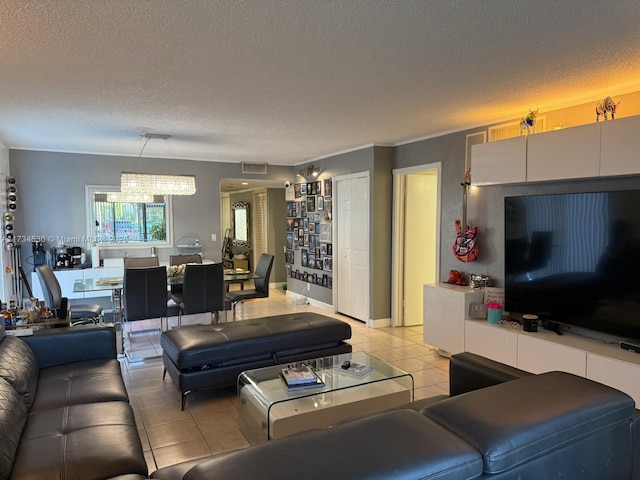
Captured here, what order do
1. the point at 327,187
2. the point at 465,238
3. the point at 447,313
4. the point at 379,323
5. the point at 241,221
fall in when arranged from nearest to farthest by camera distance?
the point at 447,313, the point at 465,238, the point at 379,323, the point at 327,187, the point at 241,221

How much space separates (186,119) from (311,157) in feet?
9.84

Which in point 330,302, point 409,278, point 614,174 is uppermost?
point 614,174

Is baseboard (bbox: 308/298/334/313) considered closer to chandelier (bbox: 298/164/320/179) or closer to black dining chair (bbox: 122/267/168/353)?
chandelier (bbox: 298/164/320/179)

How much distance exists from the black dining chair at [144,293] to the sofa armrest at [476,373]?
10.1 feet

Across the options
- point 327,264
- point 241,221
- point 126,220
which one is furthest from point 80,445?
point 241,221

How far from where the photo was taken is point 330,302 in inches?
263

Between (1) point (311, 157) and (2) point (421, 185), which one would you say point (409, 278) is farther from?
(1) point (311, 157)

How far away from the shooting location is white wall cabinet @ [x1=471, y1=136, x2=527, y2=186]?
3583 mm

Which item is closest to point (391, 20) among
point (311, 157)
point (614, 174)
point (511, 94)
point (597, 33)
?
point (597, 33)

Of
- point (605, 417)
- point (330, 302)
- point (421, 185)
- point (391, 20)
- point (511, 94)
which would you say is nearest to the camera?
point (605, 417)

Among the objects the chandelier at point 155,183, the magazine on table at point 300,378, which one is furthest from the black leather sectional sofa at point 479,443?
the chandelier at point 155,183

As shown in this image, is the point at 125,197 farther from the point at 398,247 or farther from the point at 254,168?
the point at 398,247

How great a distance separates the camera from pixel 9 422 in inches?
73.7

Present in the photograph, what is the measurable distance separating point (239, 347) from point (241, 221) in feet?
23.5
